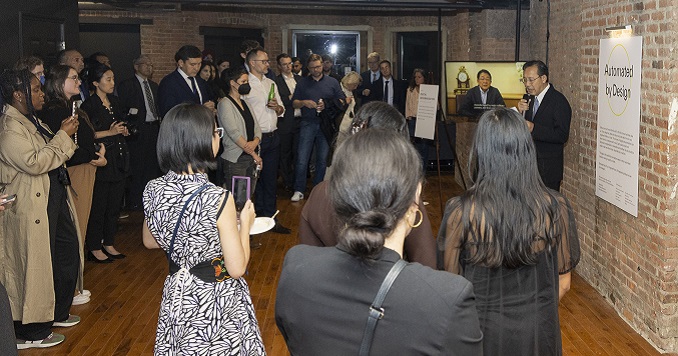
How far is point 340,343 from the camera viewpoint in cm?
167

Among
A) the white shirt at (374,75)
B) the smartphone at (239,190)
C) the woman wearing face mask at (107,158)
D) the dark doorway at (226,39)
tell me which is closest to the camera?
the smartphone at (239,190)

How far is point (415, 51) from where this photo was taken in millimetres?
14766

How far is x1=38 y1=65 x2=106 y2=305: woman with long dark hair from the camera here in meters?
5.43

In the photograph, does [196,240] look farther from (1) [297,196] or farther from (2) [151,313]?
(1) [297,196]

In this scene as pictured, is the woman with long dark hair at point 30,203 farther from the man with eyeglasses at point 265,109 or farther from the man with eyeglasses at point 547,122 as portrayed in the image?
the man with eyeglasses at point 547,122

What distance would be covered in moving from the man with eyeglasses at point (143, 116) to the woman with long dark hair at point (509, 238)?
6.29 m

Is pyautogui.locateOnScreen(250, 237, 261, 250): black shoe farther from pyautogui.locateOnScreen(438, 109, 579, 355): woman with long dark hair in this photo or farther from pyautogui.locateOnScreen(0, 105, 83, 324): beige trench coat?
pyautogui.locateOnScreen(438, 109, 579, 355): woman with long dark hair

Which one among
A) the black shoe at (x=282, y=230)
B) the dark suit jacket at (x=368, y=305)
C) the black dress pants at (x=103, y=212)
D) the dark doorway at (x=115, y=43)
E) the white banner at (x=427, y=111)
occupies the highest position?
the dark doorway at (x=115, y=43)

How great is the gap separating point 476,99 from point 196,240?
5524 mm

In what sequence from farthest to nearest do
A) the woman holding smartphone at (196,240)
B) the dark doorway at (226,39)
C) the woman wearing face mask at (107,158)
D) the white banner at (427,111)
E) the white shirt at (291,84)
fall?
the dark doorway at (226,39)
the white shirt at (291,84)
the white banner at (427,111)
the woman wearing face mask at (107,158)
the woman holding smartphone at (196,240)

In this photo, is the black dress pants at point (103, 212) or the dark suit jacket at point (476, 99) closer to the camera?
the black dress pants at point (103, 212)

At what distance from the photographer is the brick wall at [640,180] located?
14.8 feet

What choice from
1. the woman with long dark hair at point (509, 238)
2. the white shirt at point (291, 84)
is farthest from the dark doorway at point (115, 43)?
the woman with long dark hair at point (509, 238)

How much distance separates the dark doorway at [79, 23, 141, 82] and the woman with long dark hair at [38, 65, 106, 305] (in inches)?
283
